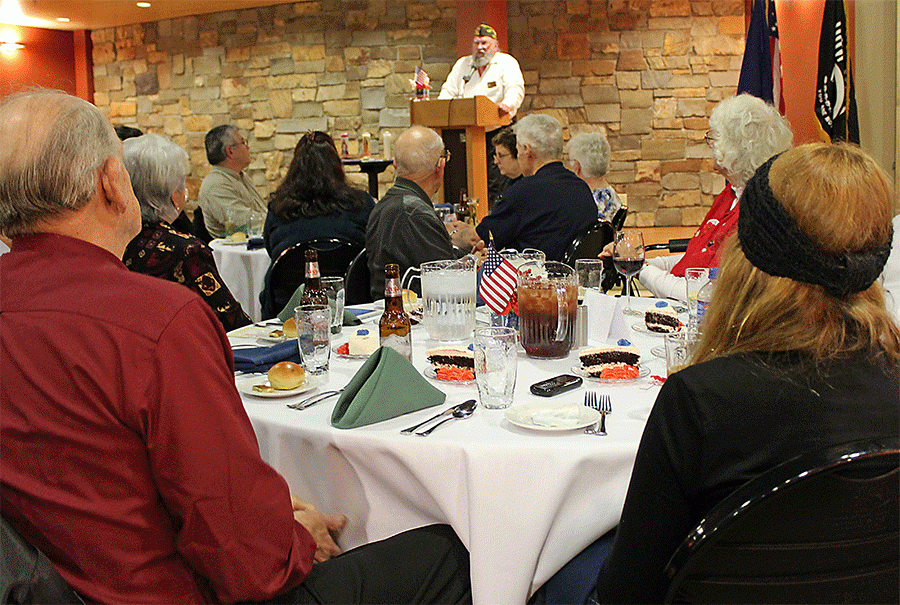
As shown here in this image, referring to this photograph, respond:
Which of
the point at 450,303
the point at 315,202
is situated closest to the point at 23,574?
the point at 450,303

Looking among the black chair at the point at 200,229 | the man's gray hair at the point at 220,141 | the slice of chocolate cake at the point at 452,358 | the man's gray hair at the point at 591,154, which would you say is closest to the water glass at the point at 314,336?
the slice of chocolate cake at the point at 452,358

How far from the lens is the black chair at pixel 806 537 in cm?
84

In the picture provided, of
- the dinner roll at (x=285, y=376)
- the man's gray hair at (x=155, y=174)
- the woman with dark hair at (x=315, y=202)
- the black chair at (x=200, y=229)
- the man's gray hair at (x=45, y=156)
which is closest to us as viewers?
the man's gray hair at (x=45, y=156)

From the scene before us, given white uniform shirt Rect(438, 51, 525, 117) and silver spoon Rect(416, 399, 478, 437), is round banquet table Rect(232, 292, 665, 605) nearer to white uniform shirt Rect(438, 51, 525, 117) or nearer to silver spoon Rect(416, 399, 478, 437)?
silver spoon Rect(416, 399, 478, 437)

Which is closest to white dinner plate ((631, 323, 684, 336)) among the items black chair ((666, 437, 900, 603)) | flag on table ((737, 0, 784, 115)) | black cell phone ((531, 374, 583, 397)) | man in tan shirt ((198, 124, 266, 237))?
black cell phone ((531, 374, 583, 397))

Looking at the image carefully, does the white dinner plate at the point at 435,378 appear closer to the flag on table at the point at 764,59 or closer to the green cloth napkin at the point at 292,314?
the green cloth napkin at the point at 292,314

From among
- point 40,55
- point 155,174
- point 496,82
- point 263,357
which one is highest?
point 40,55

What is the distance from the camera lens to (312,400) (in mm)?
1641

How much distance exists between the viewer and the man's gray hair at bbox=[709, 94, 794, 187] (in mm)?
2918

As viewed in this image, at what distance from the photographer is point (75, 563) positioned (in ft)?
3.39

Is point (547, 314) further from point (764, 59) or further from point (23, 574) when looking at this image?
point (764, 59)

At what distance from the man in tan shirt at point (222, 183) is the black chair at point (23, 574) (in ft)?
16.2

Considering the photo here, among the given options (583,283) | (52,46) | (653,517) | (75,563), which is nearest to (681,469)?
(653,517)

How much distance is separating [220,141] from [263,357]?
440 centimetres
